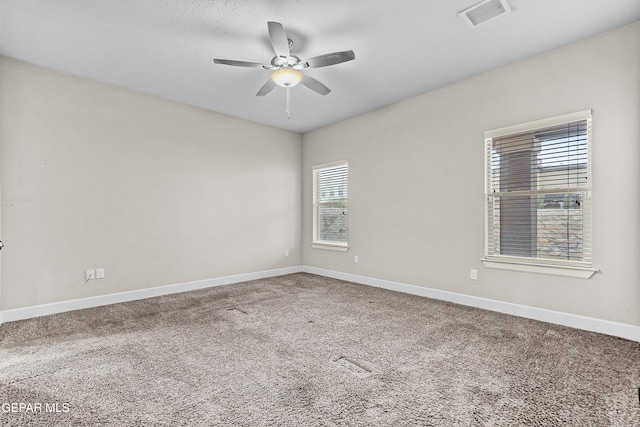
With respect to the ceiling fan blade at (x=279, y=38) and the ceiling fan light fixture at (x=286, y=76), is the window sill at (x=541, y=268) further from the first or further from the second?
the ceiling fan blade at (x=279, y=38)

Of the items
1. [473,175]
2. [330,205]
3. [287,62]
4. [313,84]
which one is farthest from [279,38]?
[330,205]

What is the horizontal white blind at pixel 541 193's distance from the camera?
9.73ft

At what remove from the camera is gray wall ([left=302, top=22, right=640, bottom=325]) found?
2.74 metres

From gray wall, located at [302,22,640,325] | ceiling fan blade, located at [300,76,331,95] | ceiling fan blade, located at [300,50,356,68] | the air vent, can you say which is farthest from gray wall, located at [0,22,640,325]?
ceiling fan blade, located at [300,50,356,68]

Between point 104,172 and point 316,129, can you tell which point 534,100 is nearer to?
point 316,129

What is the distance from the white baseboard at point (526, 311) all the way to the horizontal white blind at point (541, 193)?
515 millimetres

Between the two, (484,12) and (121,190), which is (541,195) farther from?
(121,190)

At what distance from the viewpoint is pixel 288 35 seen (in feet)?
9.19

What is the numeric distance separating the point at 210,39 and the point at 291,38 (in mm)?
727

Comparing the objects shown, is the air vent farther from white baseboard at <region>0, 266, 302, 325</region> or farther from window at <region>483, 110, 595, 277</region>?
white baseboard at <region>0, 266, 302, 325</region>

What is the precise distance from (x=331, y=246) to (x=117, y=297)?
312 cm

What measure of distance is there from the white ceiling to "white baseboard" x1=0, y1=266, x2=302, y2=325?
2.55 meters

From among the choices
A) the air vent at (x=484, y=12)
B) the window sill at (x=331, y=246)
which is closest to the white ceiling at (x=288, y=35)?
the air vent at (x=484, y=12)

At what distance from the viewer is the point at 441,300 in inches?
154
